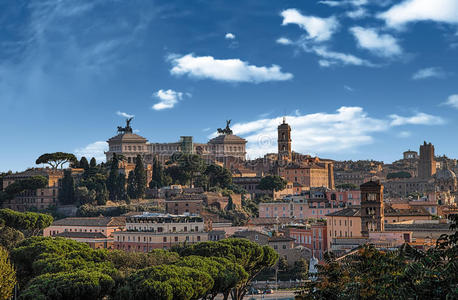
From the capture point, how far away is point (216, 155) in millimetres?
153625

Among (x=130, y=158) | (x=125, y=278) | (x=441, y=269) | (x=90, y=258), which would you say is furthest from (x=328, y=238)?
(x=130, y=158)

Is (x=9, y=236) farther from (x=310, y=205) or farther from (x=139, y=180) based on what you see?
(x=310, y=205)

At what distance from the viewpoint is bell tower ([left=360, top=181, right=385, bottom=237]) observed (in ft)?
197

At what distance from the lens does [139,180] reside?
10338cm

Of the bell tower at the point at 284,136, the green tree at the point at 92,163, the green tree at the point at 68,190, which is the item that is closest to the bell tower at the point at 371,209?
the green tree at the point at 68,190

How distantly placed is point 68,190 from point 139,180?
9.71 meters

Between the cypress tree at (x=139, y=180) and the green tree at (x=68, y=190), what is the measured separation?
8.57 meters

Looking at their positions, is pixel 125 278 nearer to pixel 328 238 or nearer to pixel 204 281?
pixel 204 281

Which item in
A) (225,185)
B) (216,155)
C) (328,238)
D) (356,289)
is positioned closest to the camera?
(356,289)

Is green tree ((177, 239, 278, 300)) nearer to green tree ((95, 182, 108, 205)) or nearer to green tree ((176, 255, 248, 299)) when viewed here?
green tree ((176, 255, 248, 299))

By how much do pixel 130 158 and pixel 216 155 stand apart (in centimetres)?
1910

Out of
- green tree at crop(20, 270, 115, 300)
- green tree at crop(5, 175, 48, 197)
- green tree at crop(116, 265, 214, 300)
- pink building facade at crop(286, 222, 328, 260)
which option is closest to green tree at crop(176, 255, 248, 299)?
green tree at crop(116, 265, 214, 300)

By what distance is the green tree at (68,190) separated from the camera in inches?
4003

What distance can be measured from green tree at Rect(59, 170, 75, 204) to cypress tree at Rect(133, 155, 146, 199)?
28.1 feet
